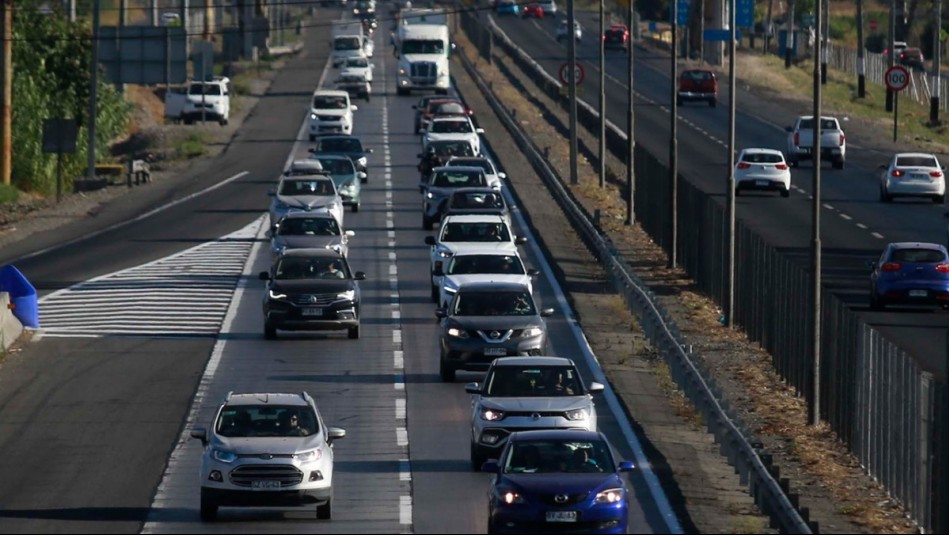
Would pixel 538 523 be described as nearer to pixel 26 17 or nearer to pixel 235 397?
pixel 235 397

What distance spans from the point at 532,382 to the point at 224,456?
4.96m

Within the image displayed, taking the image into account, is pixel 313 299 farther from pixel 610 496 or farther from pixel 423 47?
pixel 423 47

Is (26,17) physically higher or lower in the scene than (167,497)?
higher

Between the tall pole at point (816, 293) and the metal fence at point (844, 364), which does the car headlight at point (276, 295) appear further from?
the tall pole at point (816, 293)

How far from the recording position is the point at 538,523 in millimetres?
18688

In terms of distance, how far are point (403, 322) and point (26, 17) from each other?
51.3 m

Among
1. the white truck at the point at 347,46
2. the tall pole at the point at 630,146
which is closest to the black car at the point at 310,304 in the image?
the tall pole at the point at 630,146

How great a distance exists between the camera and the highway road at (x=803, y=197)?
38.5 metres

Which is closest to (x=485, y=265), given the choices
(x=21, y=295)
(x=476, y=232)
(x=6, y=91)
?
(x=476, y=232)

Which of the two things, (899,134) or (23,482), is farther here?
(899,134)

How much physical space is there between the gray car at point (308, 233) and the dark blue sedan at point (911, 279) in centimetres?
1131

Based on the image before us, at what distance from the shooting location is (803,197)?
61.1 meters

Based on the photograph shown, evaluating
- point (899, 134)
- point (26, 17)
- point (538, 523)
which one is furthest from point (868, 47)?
point (538, 523)

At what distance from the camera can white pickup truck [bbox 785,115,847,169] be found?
69.8 metres
